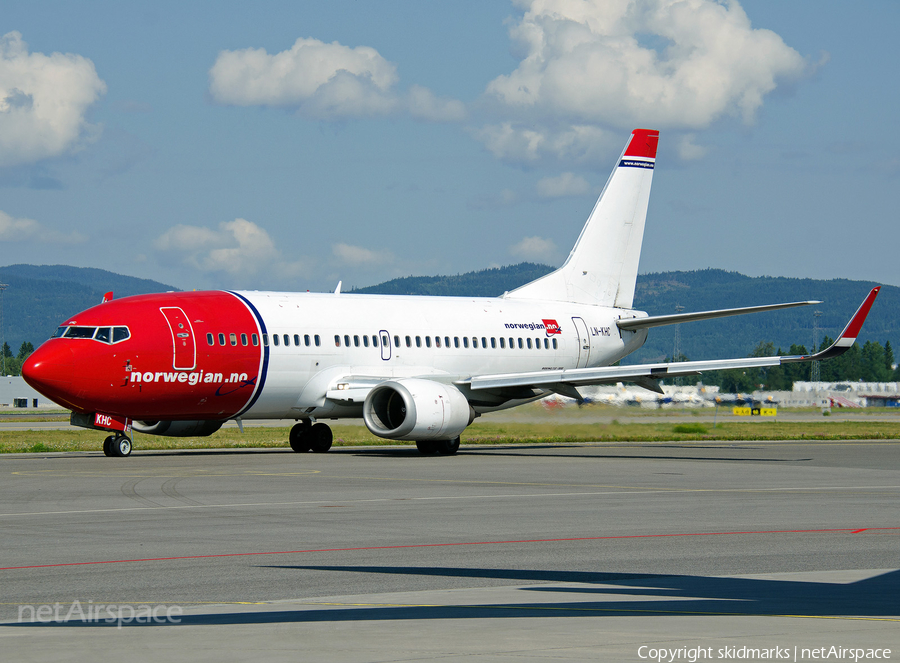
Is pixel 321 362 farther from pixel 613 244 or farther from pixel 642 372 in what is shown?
pixel 613 244

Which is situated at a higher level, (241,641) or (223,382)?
(223,382)

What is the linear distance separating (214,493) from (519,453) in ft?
52.3

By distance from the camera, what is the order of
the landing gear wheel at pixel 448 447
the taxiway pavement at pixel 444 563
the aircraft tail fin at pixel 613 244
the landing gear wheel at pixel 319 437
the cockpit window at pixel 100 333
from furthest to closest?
the aircraft tail fin at pixel 613 244
the landing gear wheel at pixel 319 437
the landing gear wheel at pixel 448 447
the cockpit window at pixel 100 333
the taxiway pavement at pixel 444 563

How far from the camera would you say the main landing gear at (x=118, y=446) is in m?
31.7

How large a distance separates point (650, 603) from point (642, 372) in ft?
76.5

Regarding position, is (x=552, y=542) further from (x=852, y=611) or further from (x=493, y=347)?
(x=493, y=347)

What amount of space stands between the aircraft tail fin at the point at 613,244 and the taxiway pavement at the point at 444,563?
653 inches

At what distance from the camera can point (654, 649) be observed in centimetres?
793

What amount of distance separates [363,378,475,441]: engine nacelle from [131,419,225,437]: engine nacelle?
4.58 metres

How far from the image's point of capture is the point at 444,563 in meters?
12.9

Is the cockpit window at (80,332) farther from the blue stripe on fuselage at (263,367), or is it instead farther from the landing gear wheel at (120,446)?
the blue stripe on fuselage at (263,367)

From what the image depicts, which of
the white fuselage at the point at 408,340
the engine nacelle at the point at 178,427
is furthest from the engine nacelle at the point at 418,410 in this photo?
the engine nacelle at the point at 178,427

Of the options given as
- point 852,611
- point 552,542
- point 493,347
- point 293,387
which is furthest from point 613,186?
point 852,611

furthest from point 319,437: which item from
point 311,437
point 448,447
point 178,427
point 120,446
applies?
point 120,446
